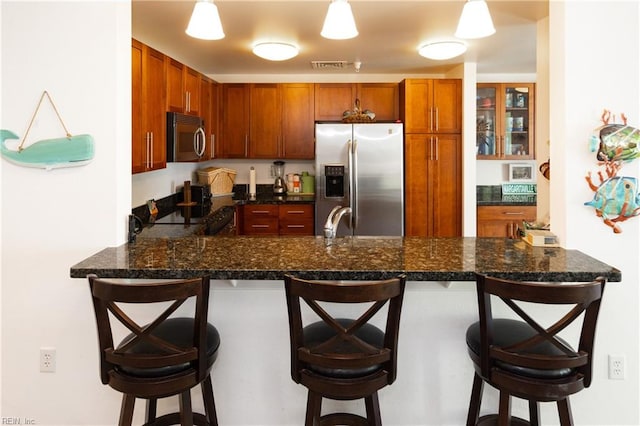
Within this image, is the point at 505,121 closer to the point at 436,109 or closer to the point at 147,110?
the point at 436,109

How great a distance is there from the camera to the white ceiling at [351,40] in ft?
9.78

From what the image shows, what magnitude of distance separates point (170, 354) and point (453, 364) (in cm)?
123

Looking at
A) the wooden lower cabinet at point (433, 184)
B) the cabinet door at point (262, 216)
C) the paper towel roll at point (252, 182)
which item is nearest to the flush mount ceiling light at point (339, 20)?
the wooden lower cabinet at point (433, 184)

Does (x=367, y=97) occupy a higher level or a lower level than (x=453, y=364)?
higher

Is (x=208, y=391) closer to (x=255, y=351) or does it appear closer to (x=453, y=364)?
(x=255, y=351)

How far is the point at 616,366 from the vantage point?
2.16 metres

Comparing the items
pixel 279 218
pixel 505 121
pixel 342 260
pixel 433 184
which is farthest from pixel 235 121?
pixel 342 260

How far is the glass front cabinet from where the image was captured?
16.7 ft

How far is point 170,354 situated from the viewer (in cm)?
162

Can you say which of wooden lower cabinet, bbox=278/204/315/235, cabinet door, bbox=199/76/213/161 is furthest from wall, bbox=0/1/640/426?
wooden lower cabinet, bbox=278/204/315/235

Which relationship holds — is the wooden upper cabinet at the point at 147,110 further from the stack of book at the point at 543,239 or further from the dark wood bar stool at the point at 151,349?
the stack of book at the point at 543,239

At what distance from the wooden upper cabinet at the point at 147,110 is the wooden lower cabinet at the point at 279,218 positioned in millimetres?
1441

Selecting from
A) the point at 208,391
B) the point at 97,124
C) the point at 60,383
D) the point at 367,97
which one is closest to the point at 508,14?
the point at 367,97

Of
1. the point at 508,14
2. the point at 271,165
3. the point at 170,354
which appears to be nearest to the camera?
the point at 170,354
